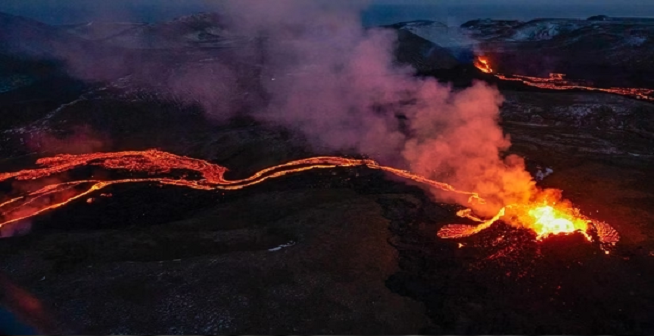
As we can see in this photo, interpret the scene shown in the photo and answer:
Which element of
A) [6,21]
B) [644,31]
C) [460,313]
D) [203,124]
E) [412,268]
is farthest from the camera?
[644,31]

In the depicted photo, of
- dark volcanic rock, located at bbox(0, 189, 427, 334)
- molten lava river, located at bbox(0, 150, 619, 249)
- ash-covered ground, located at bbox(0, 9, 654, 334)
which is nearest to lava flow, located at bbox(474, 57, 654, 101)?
ash-covered ground, located at bbox(0, 9, 654, 334)

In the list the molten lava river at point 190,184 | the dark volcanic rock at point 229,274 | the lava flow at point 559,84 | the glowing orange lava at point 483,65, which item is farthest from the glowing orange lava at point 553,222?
the glowing orange lava at point 483,65

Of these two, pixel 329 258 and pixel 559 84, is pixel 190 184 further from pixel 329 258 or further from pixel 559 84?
pixel 559 84

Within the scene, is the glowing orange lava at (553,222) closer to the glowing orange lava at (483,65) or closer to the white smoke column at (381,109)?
the white smoke column at (381,109)

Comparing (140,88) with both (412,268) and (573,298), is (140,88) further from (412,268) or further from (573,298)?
(573,298)

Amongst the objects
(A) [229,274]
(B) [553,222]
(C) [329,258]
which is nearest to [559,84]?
(B) [553,222]

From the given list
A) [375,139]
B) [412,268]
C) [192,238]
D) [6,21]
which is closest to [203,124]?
[375,139]
